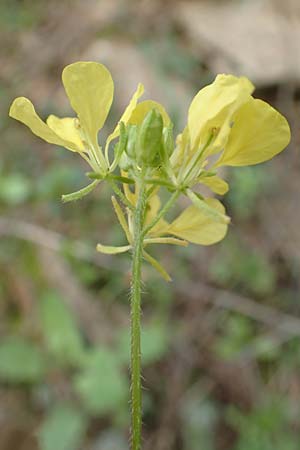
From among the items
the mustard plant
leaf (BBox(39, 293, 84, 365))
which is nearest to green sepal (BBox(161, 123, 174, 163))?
the mustard plant

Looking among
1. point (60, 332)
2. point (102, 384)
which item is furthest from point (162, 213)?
point (60, 332)

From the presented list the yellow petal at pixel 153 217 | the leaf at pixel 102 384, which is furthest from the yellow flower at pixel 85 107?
the leaf at pixel 102 384

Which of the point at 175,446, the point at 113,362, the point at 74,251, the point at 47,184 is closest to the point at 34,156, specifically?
the point at 47,184

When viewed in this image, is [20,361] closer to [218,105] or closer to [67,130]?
[67,130]

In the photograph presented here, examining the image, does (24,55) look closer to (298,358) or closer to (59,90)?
(59,90)

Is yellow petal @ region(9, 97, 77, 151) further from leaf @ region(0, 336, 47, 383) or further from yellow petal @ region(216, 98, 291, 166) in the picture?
leaf @ region(0, 336, 47, 383)

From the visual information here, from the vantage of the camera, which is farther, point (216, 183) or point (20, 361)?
point (20, 361)
